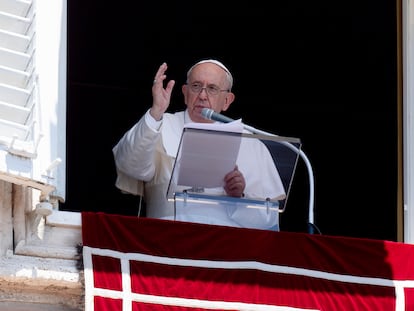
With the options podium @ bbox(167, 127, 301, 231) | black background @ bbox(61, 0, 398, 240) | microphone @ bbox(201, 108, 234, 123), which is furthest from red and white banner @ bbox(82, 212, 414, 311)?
black background @ bbox(61, 0, 398, 240)

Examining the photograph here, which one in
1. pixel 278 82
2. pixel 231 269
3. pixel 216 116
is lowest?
pixel 231 269

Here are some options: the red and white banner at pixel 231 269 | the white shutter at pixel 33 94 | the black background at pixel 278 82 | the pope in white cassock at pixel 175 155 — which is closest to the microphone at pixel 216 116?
the pope in white cassock at pixel 175 155

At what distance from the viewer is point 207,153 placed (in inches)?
299

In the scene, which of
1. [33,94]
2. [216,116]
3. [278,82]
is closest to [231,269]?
[216,116]

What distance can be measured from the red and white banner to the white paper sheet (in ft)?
0.71

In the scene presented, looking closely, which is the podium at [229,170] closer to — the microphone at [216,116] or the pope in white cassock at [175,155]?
the pope in white cassock at [175,155]

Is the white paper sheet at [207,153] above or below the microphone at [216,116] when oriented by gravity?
below

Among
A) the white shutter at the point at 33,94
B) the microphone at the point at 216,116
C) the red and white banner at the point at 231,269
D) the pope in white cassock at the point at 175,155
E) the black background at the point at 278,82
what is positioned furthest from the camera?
the black background at the point at 278,82

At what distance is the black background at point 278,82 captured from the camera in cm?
1026

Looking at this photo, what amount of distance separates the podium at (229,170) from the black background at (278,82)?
206 centimetres

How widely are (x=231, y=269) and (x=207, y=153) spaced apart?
0.49 metres

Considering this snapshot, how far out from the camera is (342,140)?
10.6 m

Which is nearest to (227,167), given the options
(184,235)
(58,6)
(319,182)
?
(184,235)

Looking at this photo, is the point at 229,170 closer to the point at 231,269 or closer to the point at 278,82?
the point at 231,269
